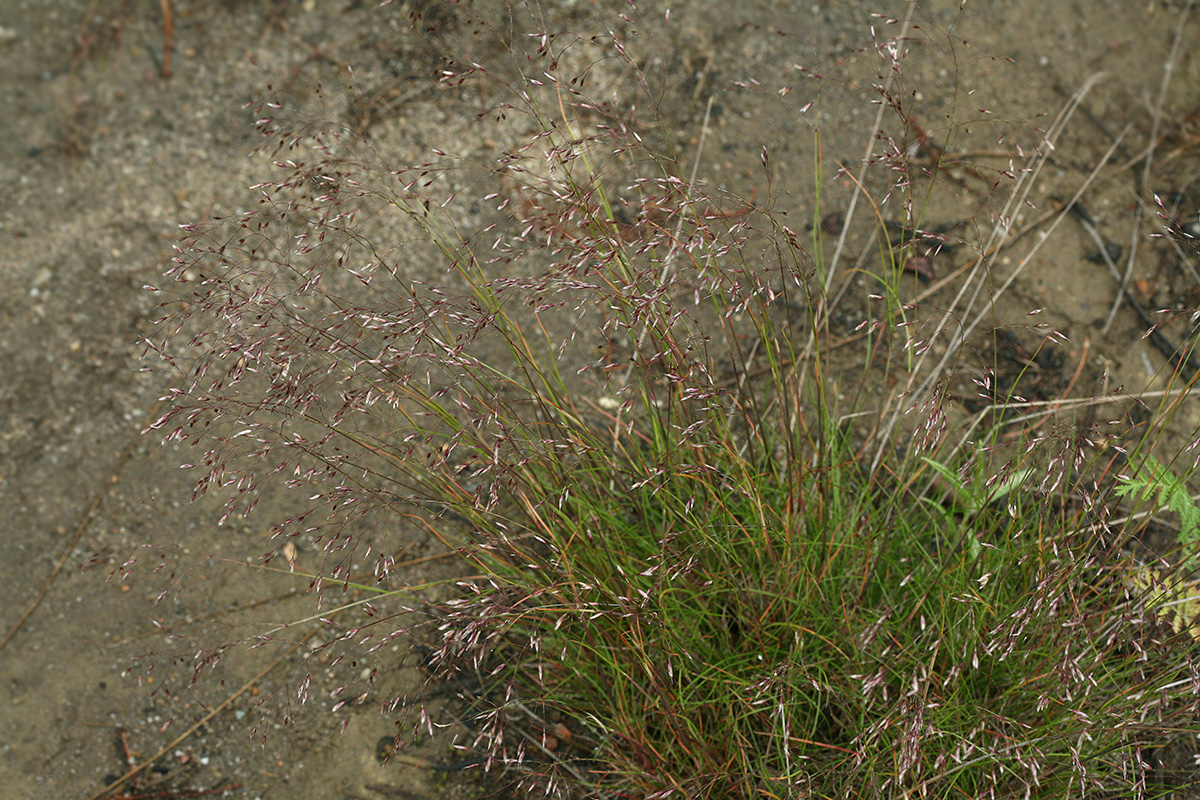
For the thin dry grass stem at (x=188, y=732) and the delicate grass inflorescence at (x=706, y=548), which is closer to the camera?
the delicate grass inflorescence at (x=706, y=548)

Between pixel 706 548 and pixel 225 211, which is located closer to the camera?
pixel 706 548

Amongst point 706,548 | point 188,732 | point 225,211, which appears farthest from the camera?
point 225,211

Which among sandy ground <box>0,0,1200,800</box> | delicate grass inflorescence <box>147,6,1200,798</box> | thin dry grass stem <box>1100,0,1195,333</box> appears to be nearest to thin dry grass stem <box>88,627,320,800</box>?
sandy ground <box>0,0,1200,800</box>

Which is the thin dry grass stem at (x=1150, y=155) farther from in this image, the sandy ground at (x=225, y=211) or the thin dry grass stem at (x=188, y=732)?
the thin dry grass stem at (x=188, y=732)

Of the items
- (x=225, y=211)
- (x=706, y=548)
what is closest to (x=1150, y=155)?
(x=706, y=548)

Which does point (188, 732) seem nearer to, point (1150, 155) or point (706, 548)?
point (706, 548)

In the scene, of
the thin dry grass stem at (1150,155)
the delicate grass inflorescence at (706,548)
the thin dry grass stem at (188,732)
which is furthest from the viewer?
the thin dry grass stem at (1150,155)

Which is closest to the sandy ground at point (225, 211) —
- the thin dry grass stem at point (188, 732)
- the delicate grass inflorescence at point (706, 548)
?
the thin dry grass stem at point (188, 732)

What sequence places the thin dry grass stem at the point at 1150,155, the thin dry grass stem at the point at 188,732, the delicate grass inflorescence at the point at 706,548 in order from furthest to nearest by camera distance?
the thin dry grass stem at the point at 1150,155 < the thin dry grass stem at the point at 188,732 < the delicate grass inflorescence at the point at 706,548
